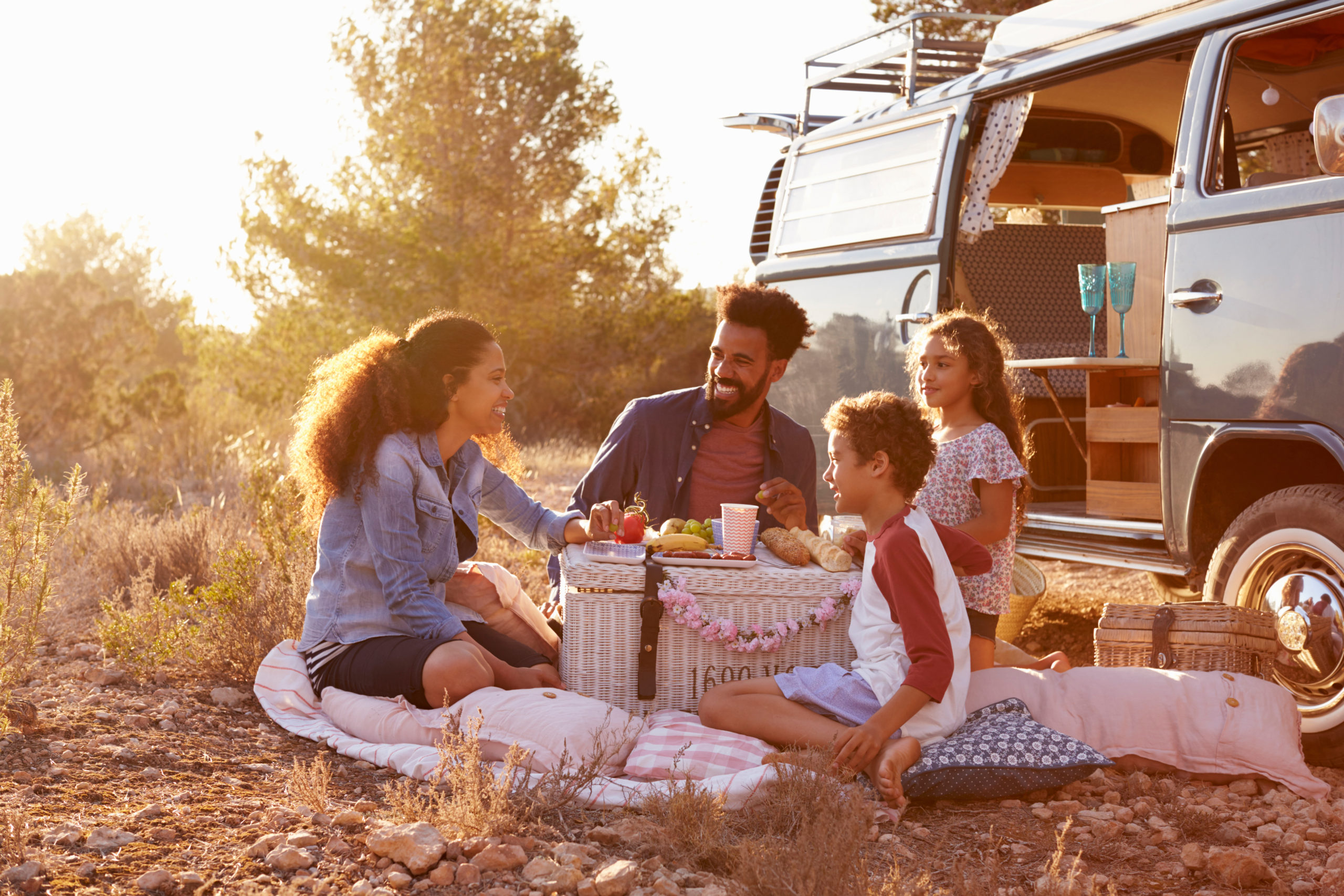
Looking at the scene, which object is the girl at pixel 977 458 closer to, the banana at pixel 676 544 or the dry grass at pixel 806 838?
the banana at pixel 676 544

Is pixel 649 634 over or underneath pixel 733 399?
underneath

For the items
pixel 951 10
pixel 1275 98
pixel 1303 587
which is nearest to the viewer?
pixel 1303 587

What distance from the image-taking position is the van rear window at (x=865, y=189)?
5.81 meters

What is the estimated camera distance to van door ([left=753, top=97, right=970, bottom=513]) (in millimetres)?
5707

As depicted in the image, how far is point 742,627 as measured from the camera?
3883mm

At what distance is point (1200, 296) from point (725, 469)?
1.78 m

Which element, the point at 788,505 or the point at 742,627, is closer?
the point at 742,627

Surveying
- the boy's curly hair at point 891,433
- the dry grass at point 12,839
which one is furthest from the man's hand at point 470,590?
the dry grass at point 12,839

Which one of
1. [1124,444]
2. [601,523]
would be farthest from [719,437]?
[1124,444]

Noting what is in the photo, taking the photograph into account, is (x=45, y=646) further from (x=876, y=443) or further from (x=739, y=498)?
(x=876, y=443)

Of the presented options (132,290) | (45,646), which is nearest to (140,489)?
(45,646)

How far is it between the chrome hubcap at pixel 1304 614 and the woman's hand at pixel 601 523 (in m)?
2.07

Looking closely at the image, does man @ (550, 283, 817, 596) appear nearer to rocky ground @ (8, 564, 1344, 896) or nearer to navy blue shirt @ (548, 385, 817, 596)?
navy blue shirt @ (548, 385, 817, 596)

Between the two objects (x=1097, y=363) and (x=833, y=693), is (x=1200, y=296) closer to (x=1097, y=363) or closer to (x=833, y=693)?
(x=1097, y=363)
